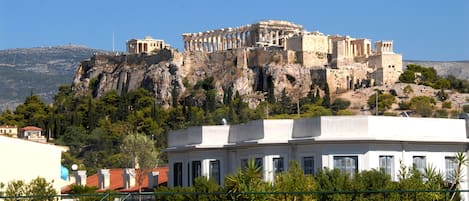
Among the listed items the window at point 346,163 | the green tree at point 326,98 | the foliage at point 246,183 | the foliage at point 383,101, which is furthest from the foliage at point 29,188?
the green tree at point 326,98

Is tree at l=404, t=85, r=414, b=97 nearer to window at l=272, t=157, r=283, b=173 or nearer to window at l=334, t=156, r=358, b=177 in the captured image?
window at l=272, t=157, r=283, b=173

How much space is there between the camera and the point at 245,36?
17275cm

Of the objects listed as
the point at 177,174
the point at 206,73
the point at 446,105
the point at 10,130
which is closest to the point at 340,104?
the point at 446,105

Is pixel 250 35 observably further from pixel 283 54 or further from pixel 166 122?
pixel 166 122

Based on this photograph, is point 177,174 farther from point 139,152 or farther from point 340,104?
point 340,104

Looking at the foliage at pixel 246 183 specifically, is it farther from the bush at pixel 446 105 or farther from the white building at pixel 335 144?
the bush at pixel 446 105

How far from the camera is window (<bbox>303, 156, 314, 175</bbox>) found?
35312 mm

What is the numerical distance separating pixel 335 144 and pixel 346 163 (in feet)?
2.12

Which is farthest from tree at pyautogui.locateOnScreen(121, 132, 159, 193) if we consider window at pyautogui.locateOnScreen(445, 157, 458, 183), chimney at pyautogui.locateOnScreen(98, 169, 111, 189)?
window at pyautogui.locateOnScreen(445, 157, 458, 183)

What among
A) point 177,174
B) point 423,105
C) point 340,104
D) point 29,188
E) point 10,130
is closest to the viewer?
point 29,188

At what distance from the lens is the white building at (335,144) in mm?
34594

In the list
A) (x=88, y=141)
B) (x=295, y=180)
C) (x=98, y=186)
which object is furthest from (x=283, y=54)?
(x=295, y=180)

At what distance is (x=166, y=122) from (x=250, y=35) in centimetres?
3296

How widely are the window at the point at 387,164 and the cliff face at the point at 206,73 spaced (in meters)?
110
